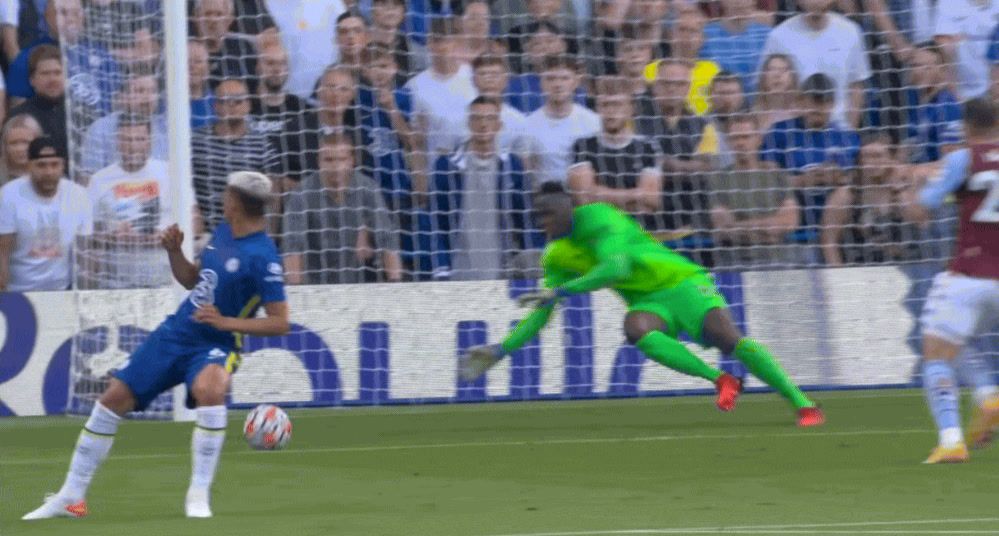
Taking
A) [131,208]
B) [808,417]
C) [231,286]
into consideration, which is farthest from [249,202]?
[131,208]

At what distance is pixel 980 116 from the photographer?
33.0 feet

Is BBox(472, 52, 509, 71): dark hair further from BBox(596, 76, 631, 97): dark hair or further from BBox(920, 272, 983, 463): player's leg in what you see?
BBox(920, 272, 983, 463): player's leg

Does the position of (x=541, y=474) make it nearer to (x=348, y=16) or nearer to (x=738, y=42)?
(x=348, y=16)

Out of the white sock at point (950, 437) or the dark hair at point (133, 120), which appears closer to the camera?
the white sock at point (950, 437)

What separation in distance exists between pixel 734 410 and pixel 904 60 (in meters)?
3.41

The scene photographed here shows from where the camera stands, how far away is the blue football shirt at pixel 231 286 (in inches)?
347

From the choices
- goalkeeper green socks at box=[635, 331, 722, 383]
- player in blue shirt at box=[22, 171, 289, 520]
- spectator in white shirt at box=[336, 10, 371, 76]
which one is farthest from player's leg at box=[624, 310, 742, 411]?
player in blue shirt at box=[22, 171, 289, 520]

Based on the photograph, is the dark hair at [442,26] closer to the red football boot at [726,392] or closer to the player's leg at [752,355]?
the player's leg at [752,355]

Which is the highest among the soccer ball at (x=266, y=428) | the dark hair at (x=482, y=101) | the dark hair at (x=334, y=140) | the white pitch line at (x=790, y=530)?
the dark hair at (x=482, y=101)

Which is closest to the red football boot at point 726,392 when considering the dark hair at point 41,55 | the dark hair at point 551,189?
the dark hair at point 551,189

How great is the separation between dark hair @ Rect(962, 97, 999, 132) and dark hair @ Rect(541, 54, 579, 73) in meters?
5.77

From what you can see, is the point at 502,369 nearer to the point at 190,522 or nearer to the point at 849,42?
the point at 849,42

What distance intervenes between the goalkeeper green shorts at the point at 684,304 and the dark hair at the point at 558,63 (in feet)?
9.82

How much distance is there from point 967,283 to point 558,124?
19.1ft
